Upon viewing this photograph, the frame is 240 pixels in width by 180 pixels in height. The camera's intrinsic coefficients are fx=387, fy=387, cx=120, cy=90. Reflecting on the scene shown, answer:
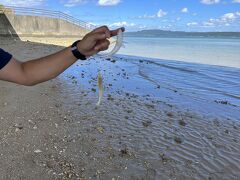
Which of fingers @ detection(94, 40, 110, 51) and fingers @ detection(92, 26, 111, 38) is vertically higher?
fingers @ detection(92, 26, 111, 38)

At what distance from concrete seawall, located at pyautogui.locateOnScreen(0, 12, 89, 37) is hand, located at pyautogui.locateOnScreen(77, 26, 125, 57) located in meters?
37.8

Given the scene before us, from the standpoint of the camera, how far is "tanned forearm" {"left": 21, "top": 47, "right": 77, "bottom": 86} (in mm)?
2779

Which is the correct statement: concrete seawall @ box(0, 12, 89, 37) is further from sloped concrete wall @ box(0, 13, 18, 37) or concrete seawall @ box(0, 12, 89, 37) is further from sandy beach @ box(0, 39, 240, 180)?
sandy beach @ box(0, 39, 240, 180)

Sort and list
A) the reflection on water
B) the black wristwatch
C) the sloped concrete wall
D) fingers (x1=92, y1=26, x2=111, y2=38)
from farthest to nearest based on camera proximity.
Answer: the sloped concrete wall < the reflection on water < the black wristwatch < fingers (x1=92, y1=26, x2=111, y2=38)

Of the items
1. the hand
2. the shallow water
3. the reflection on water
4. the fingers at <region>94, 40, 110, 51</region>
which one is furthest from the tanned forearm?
the reflection on water

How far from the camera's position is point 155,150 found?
7.94 meters

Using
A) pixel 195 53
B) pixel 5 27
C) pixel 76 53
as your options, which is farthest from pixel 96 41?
pixel 195 53

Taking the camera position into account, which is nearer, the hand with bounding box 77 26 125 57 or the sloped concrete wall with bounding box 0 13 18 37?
the hand with bounding box 77 26 125 57

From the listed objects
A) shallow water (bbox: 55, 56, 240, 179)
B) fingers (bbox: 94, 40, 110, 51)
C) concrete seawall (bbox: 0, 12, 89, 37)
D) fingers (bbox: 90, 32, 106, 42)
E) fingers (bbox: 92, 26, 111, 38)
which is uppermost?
fingers (bbox: 92, 26, 111, 38)

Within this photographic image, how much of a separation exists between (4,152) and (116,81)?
437 inches

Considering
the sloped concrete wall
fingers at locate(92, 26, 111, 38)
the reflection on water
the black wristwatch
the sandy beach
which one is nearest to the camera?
fingers at locate(92, 26, 111, 38)

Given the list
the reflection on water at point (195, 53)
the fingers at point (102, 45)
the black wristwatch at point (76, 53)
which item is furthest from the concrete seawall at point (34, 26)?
the fingers at point (102, 45)

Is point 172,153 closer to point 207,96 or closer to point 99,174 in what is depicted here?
point 99,174

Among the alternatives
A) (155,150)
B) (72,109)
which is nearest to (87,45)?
(155,150)
